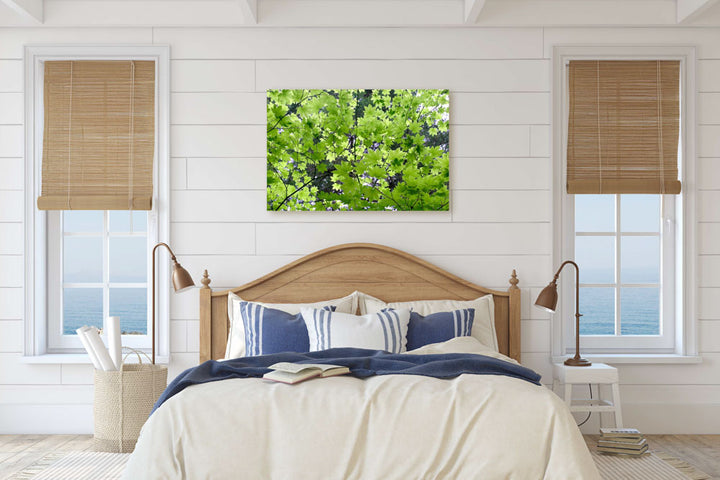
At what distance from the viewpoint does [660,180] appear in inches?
163

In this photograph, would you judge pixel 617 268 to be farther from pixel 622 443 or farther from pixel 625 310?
pixel 622 443

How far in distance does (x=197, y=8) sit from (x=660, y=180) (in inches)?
121

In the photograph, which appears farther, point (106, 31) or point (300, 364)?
point (106, 31)

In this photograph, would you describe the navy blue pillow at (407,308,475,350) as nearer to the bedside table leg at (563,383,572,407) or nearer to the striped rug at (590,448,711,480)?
the bedside table leg at (563,383,572,407)

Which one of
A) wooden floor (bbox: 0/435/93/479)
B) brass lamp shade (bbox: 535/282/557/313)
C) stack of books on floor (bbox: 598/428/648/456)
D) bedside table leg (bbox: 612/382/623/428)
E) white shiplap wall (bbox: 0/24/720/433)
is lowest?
wooden floor (bbox: 0/435/93/479)

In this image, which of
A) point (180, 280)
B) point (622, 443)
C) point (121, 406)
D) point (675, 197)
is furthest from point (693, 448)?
point (121, 406)

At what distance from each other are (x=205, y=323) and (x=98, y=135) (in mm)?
1361

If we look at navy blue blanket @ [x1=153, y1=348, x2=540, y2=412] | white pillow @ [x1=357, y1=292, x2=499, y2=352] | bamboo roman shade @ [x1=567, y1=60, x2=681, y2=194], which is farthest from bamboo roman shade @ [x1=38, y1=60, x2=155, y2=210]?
bamboo roman shade @ [x1=567, y1=60, x2=681, y2=194]

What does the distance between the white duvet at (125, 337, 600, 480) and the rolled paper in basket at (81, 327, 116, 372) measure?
1292 millimetres

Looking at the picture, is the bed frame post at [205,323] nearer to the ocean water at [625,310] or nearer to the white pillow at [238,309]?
the white pillow at [238,309]

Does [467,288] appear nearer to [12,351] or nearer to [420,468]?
[420,468]

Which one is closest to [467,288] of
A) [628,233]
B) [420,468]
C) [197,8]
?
[628,233]

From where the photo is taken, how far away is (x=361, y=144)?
418cm

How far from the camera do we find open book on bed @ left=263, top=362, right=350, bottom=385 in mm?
2674
